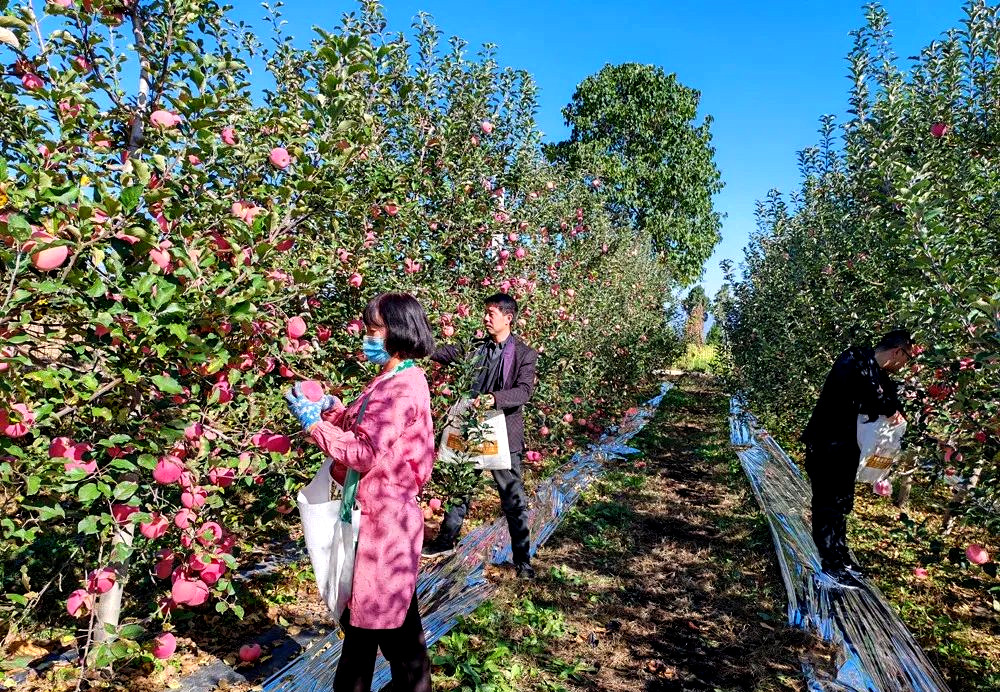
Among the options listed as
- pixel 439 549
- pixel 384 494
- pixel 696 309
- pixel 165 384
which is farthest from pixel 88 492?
pixel 696 309

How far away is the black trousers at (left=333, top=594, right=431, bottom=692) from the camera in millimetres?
2123

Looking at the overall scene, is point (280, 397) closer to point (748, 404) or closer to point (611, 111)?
point (748, 404)

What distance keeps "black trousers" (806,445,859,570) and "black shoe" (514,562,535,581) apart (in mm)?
1934

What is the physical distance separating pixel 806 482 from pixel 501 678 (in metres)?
4.91

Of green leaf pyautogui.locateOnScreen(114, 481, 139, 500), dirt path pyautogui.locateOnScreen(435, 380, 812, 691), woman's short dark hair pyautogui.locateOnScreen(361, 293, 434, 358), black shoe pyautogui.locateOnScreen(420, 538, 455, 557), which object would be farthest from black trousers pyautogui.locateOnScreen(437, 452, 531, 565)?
green leaf pyautogui.locateOnScreen(114, 481, 139, 500)

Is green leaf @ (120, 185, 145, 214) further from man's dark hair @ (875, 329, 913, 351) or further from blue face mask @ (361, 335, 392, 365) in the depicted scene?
man's dark hair @ (875, 329, 913, 351)

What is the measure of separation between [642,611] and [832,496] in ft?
4.81

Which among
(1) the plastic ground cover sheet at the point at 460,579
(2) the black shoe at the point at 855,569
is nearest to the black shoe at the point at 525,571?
(1) the plastic ground cover sheet at the point at 460,579

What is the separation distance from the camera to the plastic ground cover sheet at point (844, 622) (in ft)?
10.3

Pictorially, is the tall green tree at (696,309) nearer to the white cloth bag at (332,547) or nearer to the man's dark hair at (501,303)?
the man's dark hair at (501,303)

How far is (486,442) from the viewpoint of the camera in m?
3.88

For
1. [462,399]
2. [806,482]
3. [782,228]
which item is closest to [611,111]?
[782,228]

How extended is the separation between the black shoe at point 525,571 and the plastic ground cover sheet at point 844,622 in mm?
1640

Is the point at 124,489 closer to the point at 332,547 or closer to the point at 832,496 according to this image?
the point at 332,547
